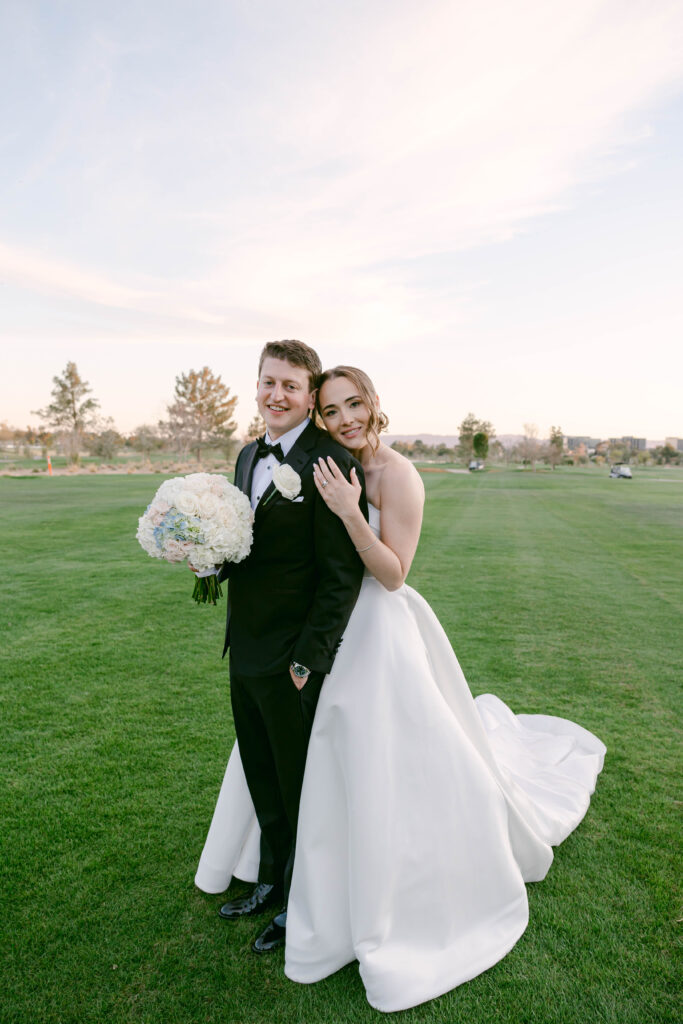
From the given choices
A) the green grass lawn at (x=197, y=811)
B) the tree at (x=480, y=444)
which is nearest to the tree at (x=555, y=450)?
the tree at (x=480, y=444)

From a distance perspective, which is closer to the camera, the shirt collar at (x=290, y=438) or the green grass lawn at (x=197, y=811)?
the green grass lawn at (x=197, y=811)

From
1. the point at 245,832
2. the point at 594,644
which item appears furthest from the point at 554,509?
the point at 245,832

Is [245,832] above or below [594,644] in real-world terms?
above

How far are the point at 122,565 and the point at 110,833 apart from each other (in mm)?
8756

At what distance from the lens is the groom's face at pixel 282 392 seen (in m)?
2.44

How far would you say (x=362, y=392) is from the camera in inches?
98.8

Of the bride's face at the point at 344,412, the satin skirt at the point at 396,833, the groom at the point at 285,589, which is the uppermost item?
the bride's face at the point at 344,412

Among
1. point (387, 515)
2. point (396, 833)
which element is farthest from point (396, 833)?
point (387, 515)

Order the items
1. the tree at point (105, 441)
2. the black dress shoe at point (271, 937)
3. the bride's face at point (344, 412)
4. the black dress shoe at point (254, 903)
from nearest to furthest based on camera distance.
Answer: the bride's face at point (344, 412) < the black dress shoe at point (271, 937) < the black dress shoe at point (254, 903) < the tree at point (105, 441)

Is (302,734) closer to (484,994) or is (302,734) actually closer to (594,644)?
(484,994)

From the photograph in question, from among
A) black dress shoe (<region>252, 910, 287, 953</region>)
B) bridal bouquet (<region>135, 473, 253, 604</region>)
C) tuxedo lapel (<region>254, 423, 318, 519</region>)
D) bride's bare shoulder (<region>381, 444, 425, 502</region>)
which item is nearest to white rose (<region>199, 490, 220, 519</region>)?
bridal bouquet (<region>135, 473, 253, 604</region>)

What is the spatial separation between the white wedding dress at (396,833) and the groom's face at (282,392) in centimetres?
62

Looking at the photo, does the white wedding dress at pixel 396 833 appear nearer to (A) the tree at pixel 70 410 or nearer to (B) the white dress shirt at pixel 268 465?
(B) the white dress shirt at pixel 268 465

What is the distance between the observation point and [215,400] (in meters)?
78.2
